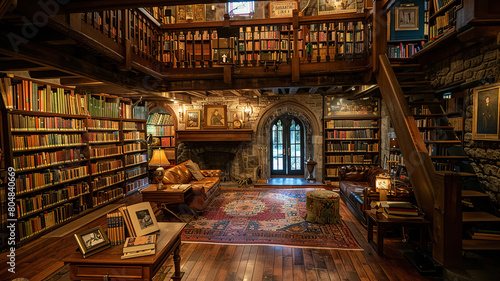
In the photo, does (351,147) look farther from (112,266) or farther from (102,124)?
(112,266)

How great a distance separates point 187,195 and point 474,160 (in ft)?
14.5

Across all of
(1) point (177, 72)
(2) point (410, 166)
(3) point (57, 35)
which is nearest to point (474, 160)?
(2) point (410, 166)

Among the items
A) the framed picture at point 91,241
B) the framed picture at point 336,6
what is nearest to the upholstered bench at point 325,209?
the framed picture at point 91,241

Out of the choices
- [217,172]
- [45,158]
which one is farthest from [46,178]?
[217,172]

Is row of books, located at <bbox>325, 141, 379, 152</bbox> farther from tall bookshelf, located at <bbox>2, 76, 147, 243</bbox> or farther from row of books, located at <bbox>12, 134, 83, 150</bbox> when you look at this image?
row of books, located at <bbox>12, 134, 83, 150</bbox>

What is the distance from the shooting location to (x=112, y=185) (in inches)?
228

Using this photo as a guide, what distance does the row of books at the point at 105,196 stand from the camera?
5.21 metres

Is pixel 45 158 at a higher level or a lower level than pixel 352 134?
lower

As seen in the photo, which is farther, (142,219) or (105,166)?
(105,166)

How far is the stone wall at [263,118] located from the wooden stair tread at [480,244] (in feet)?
15.4

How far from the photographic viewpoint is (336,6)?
24.0ft

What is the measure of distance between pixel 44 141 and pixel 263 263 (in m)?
3.83

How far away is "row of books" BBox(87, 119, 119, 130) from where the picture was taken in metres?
5.11

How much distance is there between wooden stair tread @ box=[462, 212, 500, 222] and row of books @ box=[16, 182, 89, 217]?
18.3ft
